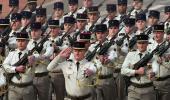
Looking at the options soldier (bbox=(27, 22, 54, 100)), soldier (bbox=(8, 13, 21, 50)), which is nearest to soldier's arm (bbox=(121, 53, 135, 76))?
soldier (bbox=(27, 22, 54, 100))

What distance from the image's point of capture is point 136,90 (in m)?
11.0

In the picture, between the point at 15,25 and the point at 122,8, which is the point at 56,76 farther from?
the point at 122,8

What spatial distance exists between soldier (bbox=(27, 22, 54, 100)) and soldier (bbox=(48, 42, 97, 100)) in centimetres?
156

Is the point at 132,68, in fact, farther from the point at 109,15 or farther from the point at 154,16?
the point at 109,15

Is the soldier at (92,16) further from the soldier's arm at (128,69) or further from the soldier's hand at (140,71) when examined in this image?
the soldier's hand at (140,71)

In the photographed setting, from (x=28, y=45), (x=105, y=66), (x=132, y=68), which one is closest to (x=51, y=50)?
(x=28, y=45)

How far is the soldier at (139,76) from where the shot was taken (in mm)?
10859

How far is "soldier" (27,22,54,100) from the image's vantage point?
12281 mm

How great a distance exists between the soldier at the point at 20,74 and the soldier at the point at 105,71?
1.51 m

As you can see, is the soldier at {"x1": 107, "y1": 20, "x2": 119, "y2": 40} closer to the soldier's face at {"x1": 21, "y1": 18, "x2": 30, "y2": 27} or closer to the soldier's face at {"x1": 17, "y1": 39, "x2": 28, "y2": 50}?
the soldier's face at {"x1": 17, "y1": 39, "x2": 28, "y2": 50}

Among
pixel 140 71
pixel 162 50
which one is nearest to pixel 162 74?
pixel 162 50

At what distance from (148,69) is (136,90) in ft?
1.75

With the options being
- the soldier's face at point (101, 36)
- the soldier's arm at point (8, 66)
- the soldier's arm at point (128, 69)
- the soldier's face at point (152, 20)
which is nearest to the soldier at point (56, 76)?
the soldier's face at point (101, 36)

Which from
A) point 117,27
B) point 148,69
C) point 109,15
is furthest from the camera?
point 109,15
